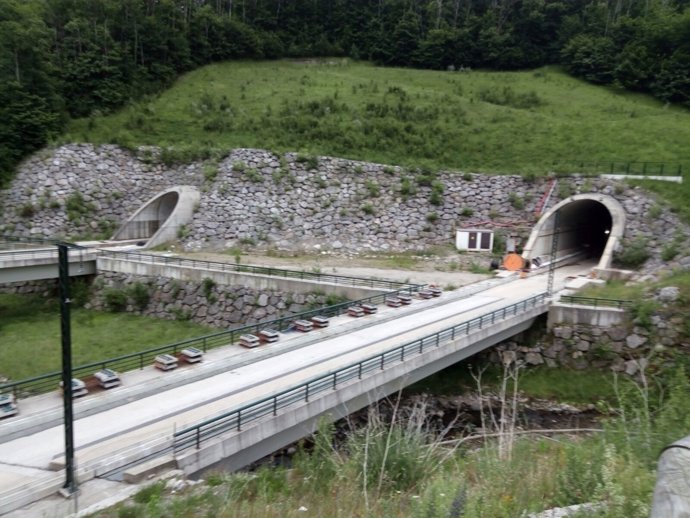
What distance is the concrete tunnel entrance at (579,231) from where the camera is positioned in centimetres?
3284

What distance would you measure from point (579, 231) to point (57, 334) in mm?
37110

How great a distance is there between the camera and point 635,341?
22.2 metres

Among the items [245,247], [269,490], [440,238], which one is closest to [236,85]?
[245,247]

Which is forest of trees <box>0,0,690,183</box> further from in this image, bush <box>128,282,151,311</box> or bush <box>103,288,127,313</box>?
bush <box>128,282,151,311</box>

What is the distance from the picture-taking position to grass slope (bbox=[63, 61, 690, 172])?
4334cm

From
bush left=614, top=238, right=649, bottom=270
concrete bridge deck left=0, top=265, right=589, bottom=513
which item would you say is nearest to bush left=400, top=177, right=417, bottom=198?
bush left=614, top=238, right=649, bottom=270

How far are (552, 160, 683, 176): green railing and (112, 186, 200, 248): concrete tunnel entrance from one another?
1139 inches

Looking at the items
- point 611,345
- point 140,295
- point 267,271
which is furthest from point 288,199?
point 611,345

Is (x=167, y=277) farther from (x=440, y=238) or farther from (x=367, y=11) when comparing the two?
(x=367, y=11)

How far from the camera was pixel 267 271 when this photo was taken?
28.8m

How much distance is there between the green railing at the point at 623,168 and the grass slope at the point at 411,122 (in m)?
0.57

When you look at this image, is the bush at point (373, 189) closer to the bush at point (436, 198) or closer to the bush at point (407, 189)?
the bush at point (407, 189)

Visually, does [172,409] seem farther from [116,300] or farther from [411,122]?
[411,122]

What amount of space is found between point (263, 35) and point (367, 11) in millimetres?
21123
